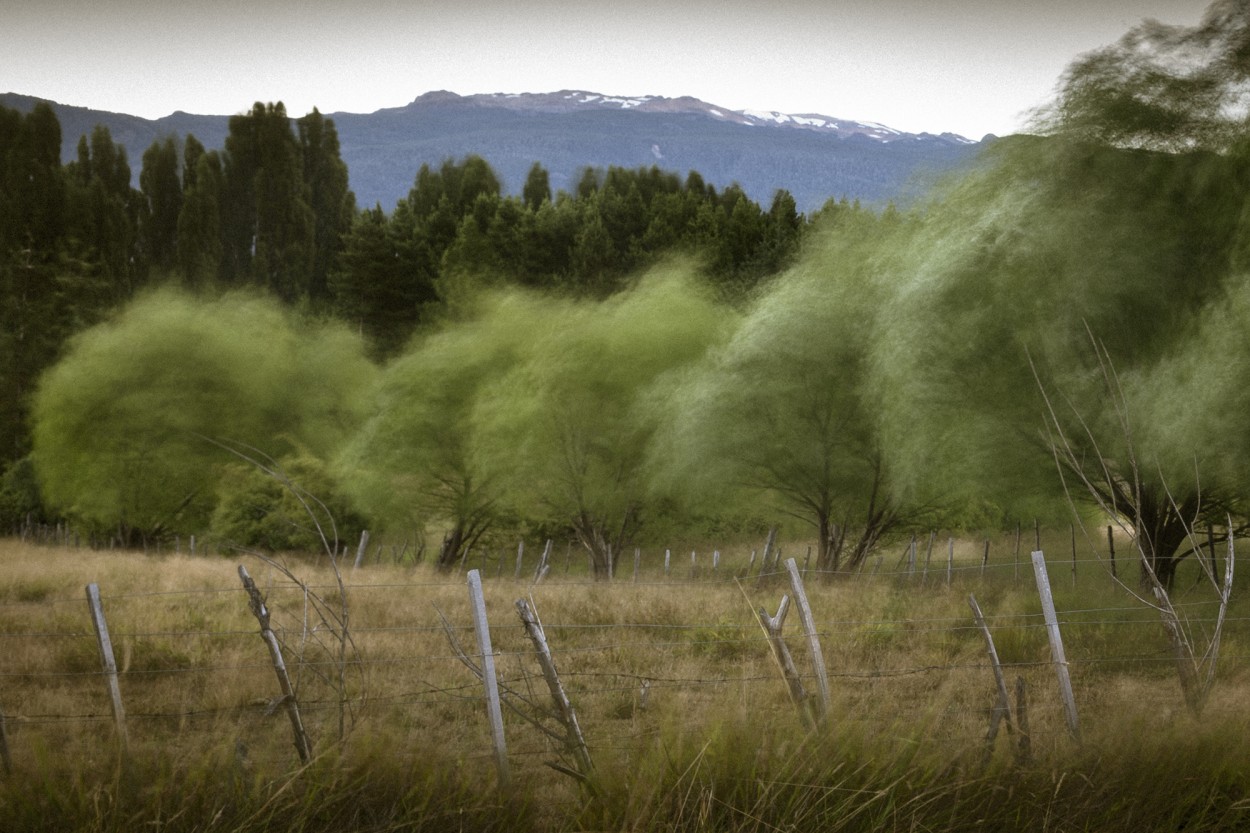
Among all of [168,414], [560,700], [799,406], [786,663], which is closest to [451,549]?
[168,414]

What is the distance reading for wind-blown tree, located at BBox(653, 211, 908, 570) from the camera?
2380 cm

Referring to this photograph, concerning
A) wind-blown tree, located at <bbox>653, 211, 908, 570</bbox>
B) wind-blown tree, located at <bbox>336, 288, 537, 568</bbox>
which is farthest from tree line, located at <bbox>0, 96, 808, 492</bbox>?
wind-blown tree, located at <bbox>653, 211, 908, 570</bbox>

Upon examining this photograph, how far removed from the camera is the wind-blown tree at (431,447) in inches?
1209

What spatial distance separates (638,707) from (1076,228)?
1099cm

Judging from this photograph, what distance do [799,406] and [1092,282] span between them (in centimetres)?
817

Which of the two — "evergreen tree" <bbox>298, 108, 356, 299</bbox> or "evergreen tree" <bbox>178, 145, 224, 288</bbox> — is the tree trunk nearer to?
"evergreen tree" <bbox>178, 145, 224, 288</bbox>

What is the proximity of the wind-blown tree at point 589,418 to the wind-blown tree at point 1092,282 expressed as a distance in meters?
10.4

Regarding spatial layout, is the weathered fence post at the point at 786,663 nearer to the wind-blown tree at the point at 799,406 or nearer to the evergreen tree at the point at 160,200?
the wind-blown tree at the point at 799,406

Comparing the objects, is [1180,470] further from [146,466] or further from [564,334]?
[146,466]

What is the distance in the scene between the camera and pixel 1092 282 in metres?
16.6

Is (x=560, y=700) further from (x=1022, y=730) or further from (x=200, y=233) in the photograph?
(x=200, y=233)

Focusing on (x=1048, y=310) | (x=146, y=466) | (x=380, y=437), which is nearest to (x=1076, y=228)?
(x=1048, y=310)

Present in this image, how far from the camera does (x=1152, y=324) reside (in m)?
16.8

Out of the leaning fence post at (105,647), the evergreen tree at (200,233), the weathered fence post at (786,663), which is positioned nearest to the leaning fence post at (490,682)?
the weathered fence post at (786,663)
